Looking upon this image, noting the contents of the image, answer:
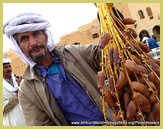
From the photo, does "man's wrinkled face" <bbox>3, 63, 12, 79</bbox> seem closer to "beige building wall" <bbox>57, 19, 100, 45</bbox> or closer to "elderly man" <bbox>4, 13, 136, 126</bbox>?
"elderly man" <bbox>4, 13, 136, 126</bbox>

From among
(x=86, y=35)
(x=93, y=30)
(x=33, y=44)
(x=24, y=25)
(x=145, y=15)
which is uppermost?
(x=24, y=25)

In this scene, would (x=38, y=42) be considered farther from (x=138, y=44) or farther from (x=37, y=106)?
(x=138, y=44)

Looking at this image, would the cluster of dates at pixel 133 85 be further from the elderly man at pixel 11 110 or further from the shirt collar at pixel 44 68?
the elderly man at pixel 11 110

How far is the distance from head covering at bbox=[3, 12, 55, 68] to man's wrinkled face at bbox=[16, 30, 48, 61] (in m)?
0.04

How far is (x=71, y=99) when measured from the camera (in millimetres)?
1751

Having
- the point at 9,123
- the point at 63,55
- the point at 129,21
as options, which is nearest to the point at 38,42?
the point at 63,55

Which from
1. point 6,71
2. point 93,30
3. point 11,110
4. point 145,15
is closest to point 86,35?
point 93,30

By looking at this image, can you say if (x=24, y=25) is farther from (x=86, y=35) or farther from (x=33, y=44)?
(x=86, y=35)

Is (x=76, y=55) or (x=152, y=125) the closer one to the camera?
(x=152, y=125)

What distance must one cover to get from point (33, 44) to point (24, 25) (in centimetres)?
20

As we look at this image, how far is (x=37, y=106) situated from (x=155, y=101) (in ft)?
3.60

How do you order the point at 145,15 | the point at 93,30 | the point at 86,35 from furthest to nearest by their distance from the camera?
the point at 86,35
the point at 93,30
the point at 145,15

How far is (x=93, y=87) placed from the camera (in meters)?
1.78

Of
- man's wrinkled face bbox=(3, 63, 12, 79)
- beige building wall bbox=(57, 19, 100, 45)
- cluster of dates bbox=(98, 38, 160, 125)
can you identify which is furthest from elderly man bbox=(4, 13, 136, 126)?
beige building wall bbox=(57, 19, 100, 45)
